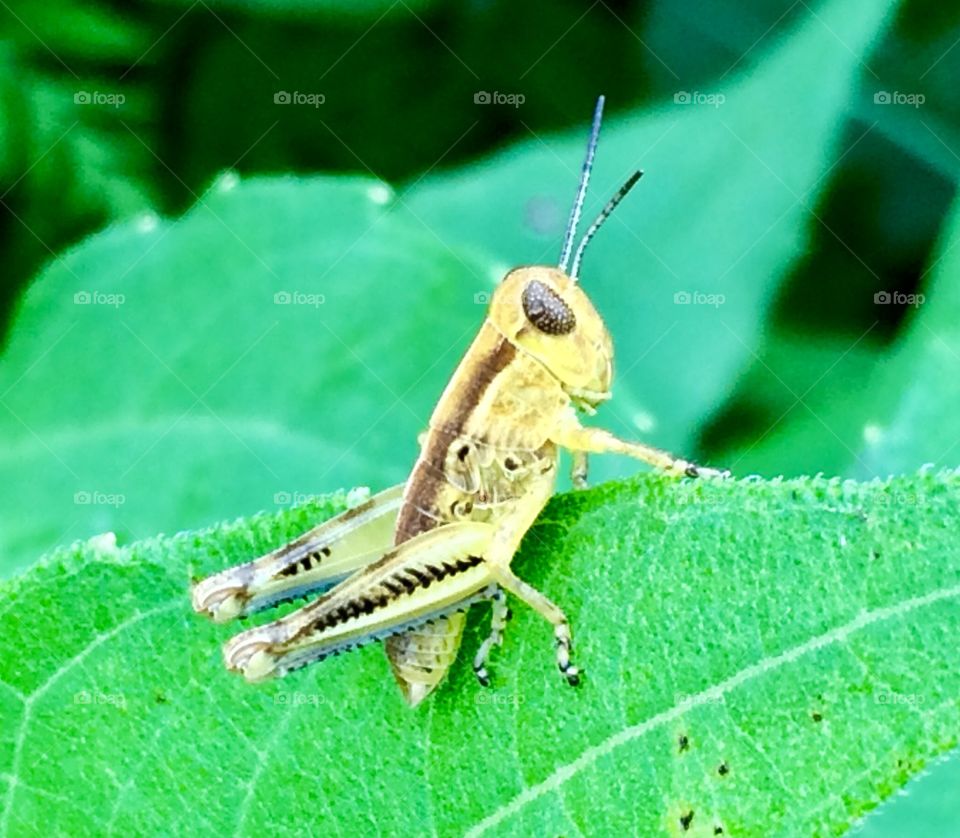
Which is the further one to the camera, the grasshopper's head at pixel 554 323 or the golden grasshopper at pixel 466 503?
the grasshopper's head at pixel 554 323

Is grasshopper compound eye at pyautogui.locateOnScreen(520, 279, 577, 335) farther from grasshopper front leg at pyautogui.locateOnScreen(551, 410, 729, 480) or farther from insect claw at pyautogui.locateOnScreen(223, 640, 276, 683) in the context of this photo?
insect claw at pyautogui.locateOnScreen(223, 640, 276, 683)

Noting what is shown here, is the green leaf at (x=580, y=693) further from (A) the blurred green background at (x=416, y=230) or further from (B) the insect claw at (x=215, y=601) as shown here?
(A) the blurred green background at (x=416, y=230)

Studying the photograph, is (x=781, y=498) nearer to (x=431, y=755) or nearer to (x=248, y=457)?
(x=431, y=755)

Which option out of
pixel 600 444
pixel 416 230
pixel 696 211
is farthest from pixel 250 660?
pixel 696 211

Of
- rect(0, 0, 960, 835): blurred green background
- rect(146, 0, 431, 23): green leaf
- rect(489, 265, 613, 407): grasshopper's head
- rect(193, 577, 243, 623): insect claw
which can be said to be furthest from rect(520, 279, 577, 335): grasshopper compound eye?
rect(146, 0, 431, 23): green leaf

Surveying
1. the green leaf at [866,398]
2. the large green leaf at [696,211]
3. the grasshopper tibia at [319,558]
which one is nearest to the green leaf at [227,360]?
the large green leaf at [696,211]

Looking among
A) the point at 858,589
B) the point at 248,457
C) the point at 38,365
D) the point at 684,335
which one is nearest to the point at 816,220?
the point at 684,335
